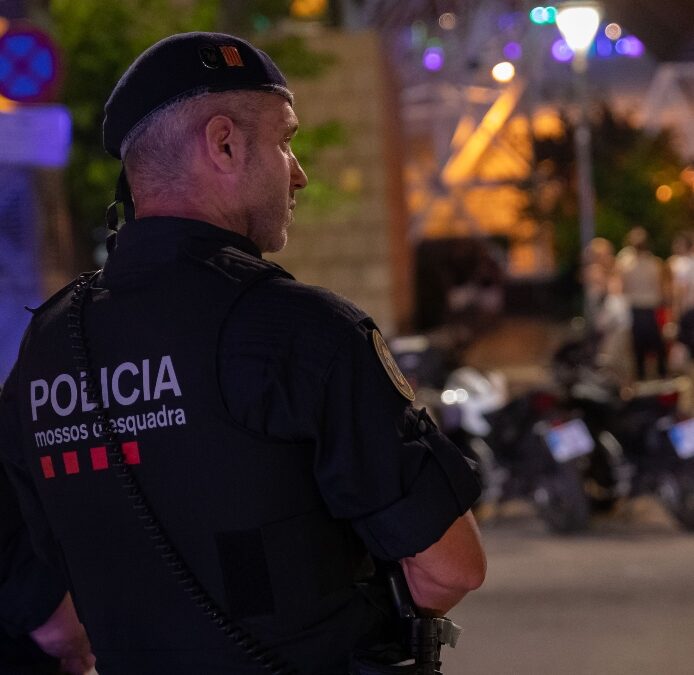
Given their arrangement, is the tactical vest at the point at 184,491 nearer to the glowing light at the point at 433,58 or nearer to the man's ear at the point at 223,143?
the man's ear at the point at 223,143

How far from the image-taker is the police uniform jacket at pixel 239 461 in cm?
210

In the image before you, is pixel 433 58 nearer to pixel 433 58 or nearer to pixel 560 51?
pixel 433 58

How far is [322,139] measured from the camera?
1370 cm

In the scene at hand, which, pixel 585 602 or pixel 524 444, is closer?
pixel 585 602

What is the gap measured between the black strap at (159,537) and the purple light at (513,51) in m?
32.0

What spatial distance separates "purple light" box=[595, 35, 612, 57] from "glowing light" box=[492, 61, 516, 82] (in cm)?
365

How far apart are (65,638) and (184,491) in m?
0.86

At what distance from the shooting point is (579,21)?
15.9 m

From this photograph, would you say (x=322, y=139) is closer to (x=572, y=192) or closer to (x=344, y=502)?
(x=344, y=502)

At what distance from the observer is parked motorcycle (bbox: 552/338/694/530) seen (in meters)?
8.95

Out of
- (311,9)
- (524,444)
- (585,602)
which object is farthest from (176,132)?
(311,9)

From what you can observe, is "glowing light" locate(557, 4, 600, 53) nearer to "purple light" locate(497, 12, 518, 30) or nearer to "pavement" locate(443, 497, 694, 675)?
"pavement" locate(443, 497, 694, 675)

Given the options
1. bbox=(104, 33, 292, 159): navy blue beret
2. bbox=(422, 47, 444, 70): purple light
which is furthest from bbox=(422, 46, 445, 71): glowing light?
bbox=(104, 33, 292, 159): navy blue beret

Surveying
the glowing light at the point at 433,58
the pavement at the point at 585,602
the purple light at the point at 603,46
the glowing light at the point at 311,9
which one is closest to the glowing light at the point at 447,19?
the glowing light at the point at 311,9
